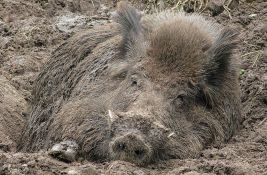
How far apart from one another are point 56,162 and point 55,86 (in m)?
2.42

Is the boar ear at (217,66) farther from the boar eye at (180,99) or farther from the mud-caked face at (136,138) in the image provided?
the mud-caked face at (136,138)

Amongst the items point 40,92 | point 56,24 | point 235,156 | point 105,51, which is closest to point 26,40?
point 56,24

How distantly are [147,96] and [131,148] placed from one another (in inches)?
31.2

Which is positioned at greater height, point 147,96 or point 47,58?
point 147,96

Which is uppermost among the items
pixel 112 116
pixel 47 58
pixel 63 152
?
pixel 112 116

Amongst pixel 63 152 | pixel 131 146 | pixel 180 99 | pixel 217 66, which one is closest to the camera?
pixel 131 146

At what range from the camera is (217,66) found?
6.88 metres

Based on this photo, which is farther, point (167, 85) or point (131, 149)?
point (167, 85)

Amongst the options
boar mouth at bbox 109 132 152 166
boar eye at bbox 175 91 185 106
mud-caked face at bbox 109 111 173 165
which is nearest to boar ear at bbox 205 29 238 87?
boar eye at bbox 175 91 185 106

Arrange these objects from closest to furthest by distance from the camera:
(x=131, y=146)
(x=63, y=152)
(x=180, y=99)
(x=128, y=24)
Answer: (x=131, y=146) < (x=63, y=152) < (x=180, y=99) < (x=128, y=24)

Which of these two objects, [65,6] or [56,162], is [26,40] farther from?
[56,162]

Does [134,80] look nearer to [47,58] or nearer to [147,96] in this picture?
[147,96]

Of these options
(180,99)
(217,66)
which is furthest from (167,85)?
(217,66)

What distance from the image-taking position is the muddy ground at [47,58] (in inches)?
221
